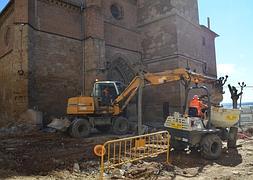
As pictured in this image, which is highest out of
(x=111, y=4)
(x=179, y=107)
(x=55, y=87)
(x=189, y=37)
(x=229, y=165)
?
(x=111, y=4)

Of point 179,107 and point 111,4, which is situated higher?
point 111,4

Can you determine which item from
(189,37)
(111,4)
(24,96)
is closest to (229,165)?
(24,96)

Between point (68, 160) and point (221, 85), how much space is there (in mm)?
6430

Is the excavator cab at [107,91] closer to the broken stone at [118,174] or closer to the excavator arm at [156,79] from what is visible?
the excavator arm at [156,79]

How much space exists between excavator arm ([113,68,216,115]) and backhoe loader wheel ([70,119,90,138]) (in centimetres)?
159

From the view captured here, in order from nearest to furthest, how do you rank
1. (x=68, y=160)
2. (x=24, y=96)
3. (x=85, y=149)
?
1. (x=68, y=160)
2. (x=85, y=149)
3. (x=24, y=96)

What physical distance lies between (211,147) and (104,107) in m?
5.30

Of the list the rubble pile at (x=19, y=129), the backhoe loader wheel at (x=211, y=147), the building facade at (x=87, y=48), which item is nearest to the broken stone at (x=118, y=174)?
the backhoe loader wheel at (x=211, y=147)

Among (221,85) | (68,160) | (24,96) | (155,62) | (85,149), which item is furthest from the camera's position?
(155,62)

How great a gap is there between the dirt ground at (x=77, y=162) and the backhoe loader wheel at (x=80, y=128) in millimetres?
462

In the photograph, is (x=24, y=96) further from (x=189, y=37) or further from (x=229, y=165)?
(x=189, y=37)

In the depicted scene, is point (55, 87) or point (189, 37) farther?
point (189, 37)

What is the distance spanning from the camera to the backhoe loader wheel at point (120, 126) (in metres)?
12.7

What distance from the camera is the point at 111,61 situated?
59.0 feet
